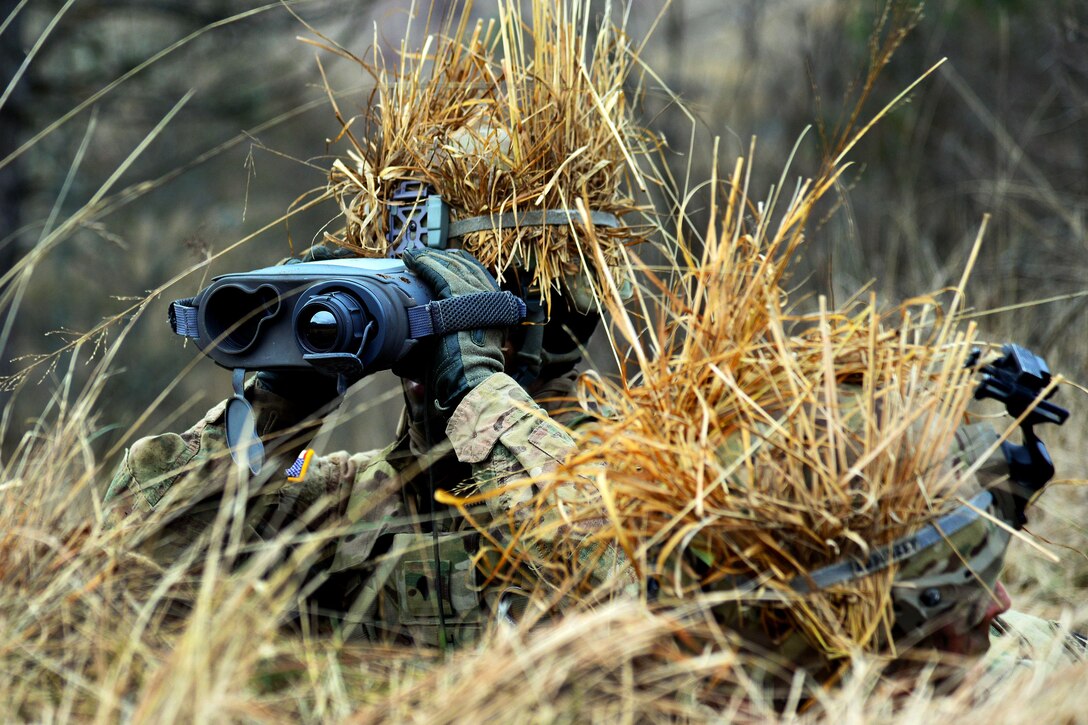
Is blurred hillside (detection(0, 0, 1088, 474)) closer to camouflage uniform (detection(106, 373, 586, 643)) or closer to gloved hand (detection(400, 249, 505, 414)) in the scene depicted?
camouflage uniform (detection(106, 373, 586, 643))

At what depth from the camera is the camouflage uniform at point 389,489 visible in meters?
1.81

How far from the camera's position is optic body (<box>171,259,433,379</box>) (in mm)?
1724

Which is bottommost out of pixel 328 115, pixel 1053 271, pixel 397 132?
pixel 1053 271

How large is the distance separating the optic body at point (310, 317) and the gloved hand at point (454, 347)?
4cm

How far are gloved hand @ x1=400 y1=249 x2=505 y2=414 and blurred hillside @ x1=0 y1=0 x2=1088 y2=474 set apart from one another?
374 centimetres

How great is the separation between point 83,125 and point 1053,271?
6269 mm

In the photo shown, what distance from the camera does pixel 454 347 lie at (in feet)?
6.17

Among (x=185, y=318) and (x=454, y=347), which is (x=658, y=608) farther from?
(x=185, y=318)

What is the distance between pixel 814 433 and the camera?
130 centimetres

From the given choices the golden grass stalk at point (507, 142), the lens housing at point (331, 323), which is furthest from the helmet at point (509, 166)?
the lens housing at point (331, 323)

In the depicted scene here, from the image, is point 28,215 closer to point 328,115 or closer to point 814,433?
point 328,115

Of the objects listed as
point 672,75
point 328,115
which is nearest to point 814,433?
point 672,75

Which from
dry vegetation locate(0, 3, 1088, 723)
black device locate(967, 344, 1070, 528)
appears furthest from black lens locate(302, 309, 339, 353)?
black device locate(967, 344, 1070, 528)

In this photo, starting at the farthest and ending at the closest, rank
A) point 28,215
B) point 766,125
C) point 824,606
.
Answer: point 766,125 → point 28,215 → point 824,606
